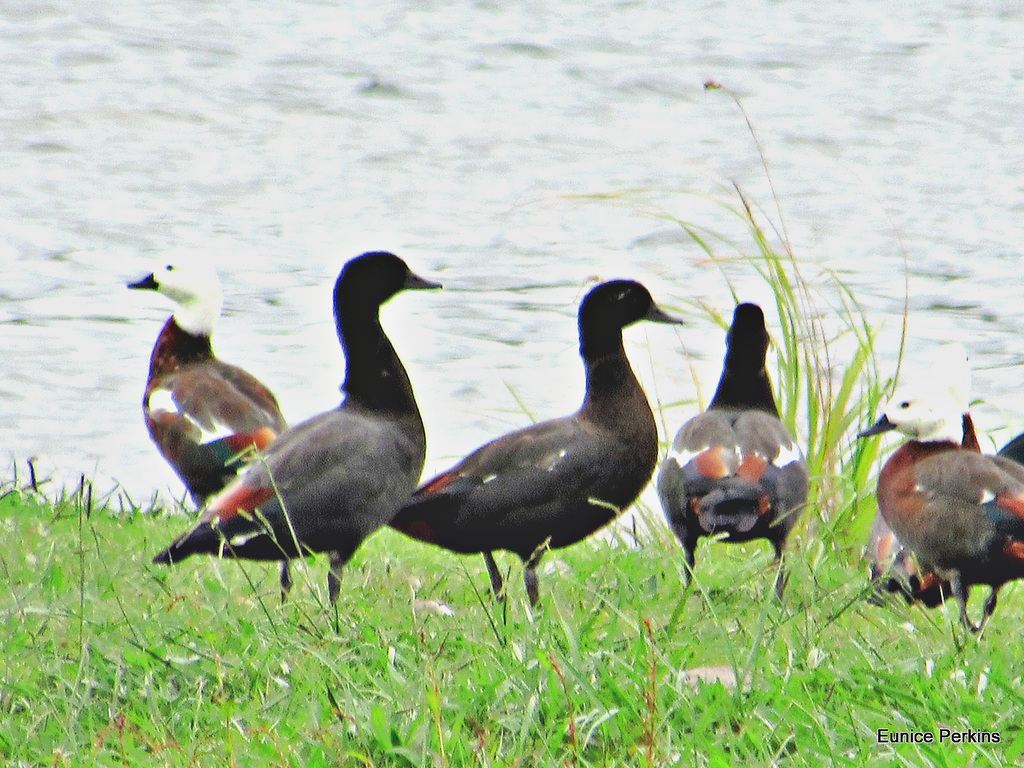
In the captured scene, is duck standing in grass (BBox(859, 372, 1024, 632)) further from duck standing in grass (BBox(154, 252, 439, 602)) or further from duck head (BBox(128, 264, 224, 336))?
duck head (BBox(128, 264, 224, 336))

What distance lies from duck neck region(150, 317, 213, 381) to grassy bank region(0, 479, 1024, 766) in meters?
2.08

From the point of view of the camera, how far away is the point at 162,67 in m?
18.2

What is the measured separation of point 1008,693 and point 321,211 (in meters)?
10.3

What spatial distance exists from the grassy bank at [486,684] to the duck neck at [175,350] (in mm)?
2082

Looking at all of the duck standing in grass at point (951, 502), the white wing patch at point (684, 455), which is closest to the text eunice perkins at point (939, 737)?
the duck standing in grass at point (951, 502)

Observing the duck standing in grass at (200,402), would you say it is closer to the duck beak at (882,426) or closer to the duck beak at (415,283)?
the duck beak at (415,283)

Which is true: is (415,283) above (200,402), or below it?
above

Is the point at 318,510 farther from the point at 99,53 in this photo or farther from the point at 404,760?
the point at 99,53

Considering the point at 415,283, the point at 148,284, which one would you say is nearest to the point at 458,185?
the point at 148,284

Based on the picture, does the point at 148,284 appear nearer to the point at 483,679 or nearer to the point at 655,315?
the point at 655,315

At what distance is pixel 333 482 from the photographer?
520cm

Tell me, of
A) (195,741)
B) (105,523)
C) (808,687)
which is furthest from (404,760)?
(105,523)

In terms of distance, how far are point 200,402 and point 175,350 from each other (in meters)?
0.62

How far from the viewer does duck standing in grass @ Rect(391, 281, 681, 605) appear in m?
5.43
